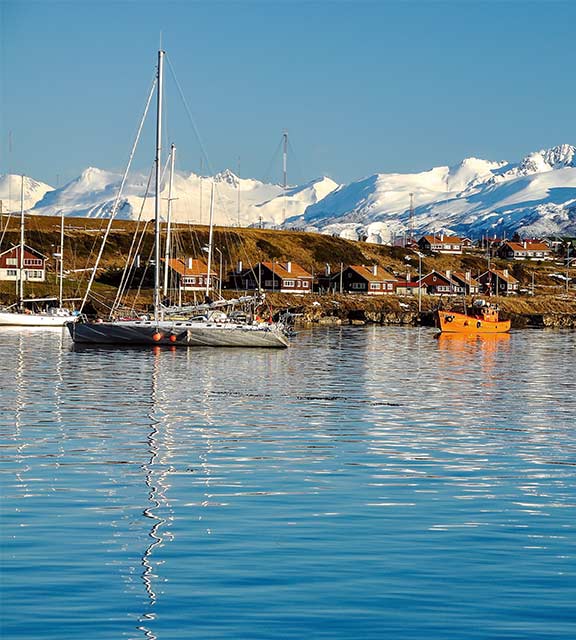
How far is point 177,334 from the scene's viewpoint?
266 ft

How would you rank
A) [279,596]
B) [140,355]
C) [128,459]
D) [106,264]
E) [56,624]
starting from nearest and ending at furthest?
[56,624], [279,596], [128,459], [140,355], [106,264]

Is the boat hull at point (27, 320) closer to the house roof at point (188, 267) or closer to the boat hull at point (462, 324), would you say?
the boat hull at point (462, 324)

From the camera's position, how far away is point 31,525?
2211 centimetres

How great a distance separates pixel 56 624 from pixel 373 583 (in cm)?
493

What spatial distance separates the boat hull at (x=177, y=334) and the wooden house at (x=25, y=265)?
82499 mm

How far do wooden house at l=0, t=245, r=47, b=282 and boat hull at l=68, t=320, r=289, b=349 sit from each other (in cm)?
8250

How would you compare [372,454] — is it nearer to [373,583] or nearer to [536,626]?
[373,583]

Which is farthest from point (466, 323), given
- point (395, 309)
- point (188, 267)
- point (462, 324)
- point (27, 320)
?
point (188, 267)

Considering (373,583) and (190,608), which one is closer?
A: (190,608)

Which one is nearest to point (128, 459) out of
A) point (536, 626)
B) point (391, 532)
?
point (391, 532)

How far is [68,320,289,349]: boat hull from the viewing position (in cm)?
8069

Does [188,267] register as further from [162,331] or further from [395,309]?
[162,331]

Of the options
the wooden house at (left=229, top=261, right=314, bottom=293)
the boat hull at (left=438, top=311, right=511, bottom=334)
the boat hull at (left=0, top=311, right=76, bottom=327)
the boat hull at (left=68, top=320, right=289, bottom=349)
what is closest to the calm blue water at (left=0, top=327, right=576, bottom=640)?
the boat hull at (left=68, top=320, right=289, bottom=349)

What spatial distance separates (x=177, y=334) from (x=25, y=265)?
86985 mm
